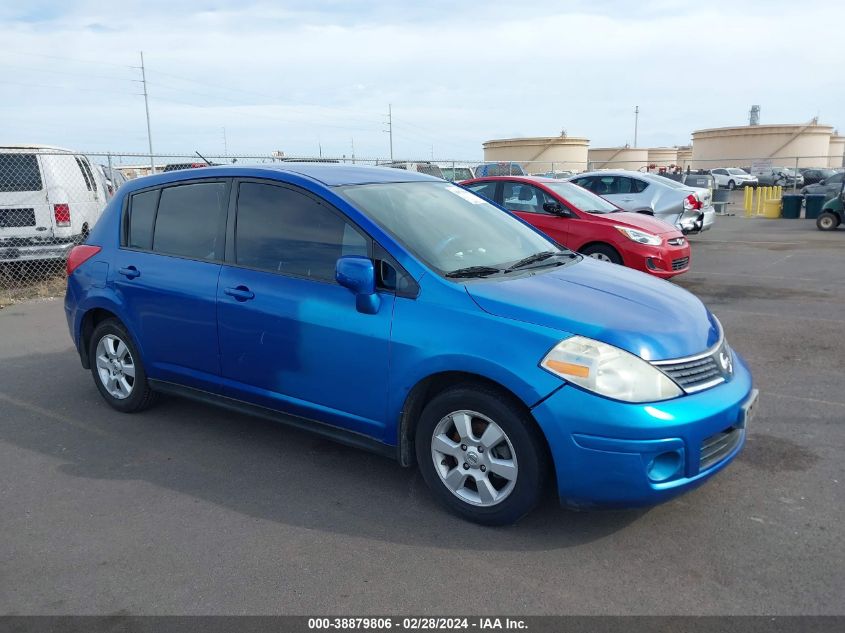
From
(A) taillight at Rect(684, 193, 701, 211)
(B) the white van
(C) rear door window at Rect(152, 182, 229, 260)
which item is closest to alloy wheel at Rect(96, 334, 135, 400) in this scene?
(C) rear door window at Rect(152, 182, 229, 260)

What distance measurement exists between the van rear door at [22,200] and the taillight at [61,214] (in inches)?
3.6

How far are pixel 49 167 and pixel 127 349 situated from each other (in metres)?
6.75

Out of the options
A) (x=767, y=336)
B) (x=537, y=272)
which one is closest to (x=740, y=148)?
(x=767, y=336)

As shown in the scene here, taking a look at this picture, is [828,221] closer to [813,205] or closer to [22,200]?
[813,205]

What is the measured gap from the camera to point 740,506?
3674 mm

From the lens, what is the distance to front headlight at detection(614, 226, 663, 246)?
914 centimetres

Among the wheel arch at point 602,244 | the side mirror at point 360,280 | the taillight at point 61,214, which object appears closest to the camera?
the side mirror at point 360,280

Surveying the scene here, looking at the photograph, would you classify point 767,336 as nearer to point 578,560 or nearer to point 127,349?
point 578,560

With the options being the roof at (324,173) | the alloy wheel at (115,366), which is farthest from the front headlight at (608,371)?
the alloy wheel at (115,366)

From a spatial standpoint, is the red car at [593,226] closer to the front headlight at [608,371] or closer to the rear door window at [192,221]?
the rear door window at [192,221]

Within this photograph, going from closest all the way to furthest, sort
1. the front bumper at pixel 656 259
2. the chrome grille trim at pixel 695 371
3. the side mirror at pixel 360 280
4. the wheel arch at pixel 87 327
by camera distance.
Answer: the chrome grille trim at pixel 695 371 < the side mirror at pixel 360 280 < the wheel arch at pixel 87 327 < the front bumper at pixel 656 259

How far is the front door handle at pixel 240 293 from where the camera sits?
414cm

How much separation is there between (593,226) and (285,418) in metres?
6.30

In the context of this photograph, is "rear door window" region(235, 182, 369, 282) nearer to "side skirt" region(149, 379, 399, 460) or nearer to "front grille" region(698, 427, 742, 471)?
"side skirt" region(149, 379, 399, 460)
